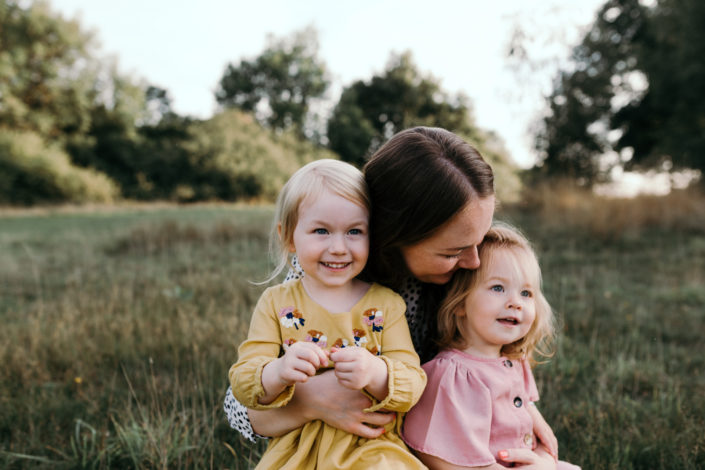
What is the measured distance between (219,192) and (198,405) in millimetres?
23558

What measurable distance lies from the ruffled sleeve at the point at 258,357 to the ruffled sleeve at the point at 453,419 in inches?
17.7

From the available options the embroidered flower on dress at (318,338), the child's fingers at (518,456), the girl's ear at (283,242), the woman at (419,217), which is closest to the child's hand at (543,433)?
the woman at (419,217)

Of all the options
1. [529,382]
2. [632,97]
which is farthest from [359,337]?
[632,97]

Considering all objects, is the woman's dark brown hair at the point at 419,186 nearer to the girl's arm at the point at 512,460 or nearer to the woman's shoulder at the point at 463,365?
the woman's shoulder at the point at 463,365

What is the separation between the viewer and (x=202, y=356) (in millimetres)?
3340

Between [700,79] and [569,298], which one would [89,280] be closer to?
[569,298]

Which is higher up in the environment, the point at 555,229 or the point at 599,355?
the point at 555,229

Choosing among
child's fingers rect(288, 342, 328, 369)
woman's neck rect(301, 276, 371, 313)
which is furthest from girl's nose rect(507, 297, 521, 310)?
child's fingers rect(288, 342, 328, 369)

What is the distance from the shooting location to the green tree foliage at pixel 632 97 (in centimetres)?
1170

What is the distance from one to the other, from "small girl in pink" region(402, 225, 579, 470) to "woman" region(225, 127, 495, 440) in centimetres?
12

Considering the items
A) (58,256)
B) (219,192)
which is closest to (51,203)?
(219,192)

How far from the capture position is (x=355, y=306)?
5.50ft

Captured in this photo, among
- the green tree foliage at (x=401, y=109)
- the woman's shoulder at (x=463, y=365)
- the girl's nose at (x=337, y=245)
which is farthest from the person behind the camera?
the green tree foliage at (x=401, y=109)

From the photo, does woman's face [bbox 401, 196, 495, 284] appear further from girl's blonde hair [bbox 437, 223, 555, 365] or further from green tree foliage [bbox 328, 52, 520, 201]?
green tree foliage [bbox 328, 52, 520, 201]
